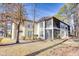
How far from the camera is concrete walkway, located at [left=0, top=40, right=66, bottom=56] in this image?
94.3 inches

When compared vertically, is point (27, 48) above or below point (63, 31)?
below

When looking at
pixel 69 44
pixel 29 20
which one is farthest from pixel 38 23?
pixel 69 44

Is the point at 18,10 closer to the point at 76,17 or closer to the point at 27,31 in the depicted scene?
the point at 27,31

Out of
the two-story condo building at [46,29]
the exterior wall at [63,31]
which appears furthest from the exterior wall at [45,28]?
the exterior wall at [63,31]

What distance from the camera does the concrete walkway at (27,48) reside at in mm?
2395

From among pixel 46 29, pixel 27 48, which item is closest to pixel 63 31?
pixel 46 29

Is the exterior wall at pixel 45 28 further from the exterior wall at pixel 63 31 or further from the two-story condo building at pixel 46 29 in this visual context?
the exterior wall at pixel 63 31

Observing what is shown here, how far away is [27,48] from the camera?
2.44 meters

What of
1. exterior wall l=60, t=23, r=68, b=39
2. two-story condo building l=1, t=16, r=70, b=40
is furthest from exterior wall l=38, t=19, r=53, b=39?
exterior wall l=60, t=23, r=68, b=39

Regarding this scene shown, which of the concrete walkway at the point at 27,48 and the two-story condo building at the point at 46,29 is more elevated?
the two-story condo building at the point at 46,29

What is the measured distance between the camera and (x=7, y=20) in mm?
2461

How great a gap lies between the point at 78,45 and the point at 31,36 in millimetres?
524

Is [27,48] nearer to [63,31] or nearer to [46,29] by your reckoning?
[46,29]

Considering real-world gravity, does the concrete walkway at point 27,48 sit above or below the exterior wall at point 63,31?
below
